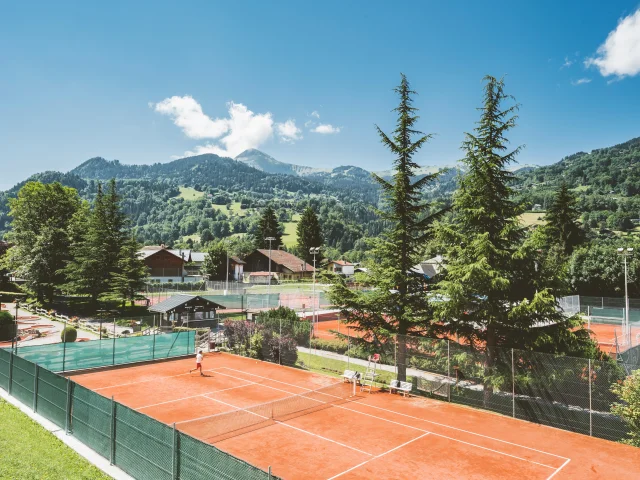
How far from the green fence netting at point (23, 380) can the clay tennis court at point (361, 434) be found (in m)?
4.09

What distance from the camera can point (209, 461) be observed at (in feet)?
30.9

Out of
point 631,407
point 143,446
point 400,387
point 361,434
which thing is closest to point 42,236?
point 400,387

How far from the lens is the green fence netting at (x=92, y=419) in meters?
12.8

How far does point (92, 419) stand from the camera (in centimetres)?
1341

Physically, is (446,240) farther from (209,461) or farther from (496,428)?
(209,461)

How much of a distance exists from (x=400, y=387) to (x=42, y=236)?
45.5 metres

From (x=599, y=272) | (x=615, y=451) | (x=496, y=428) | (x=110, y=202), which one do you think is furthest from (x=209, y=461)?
(x=599, y=272)

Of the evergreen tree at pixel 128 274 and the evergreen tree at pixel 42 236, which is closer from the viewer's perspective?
the evergreen tree at pixel 128 274

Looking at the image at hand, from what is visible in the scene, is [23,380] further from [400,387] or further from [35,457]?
[400,387]

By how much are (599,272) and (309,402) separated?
171 ft

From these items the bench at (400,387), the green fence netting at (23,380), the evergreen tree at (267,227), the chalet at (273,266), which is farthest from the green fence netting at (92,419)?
the evergreen tree at (267,227)

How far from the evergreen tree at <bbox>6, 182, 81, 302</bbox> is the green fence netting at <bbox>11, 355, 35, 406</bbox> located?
115 feet

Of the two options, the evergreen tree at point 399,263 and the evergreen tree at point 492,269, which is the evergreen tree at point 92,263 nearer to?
the evergreen tree at point 399,263

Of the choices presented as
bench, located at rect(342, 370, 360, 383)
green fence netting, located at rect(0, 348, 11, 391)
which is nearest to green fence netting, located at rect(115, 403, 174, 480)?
green fence netting, located at rect(0, 348, 11, 391)
